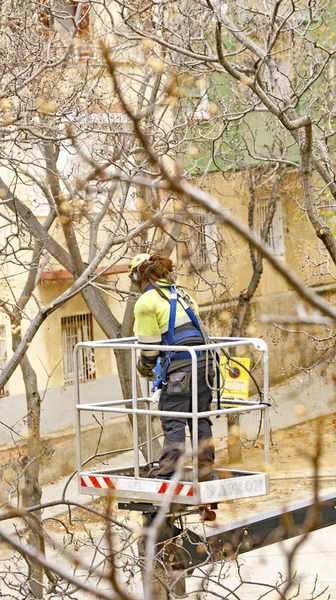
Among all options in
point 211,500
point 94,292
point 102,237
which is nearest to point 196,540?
point 211,500

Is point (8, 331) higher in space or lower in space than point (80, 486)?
higher

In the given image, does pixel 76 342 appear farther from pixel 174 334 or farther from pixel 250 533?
pixel 250 533

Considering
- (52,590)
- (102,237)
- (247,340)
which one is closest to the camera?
(52,590)

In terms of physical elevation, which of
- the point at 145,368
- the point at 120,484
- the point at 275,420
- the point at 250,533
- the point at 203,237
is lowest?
the point at 275,420

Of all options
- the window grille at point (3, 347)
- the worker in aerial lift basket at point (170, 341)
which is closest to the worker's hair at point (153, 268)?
the worker in aerial lift basket at point (170, 341)

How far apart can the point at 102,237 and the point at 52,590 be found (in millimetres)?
11899

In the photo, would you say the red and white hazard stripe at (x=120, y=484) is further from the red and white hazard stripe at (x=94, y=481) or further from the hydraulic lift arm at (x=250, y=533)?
the hydraulic lift arm at (x=250, y=533)

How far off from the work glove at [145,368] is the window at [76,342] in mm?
9111

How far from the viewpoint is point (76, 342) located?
16.5 m

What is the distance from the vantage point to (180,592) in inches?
309

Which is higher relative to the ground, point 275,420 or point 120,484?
point 120,484

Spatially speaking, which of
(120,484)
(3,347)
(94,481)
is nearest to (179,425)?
(120,484)

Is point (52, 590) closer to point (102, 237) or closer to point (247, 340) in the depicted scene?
point (247, 340)

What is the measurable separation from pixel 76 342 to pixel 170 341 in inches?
380
